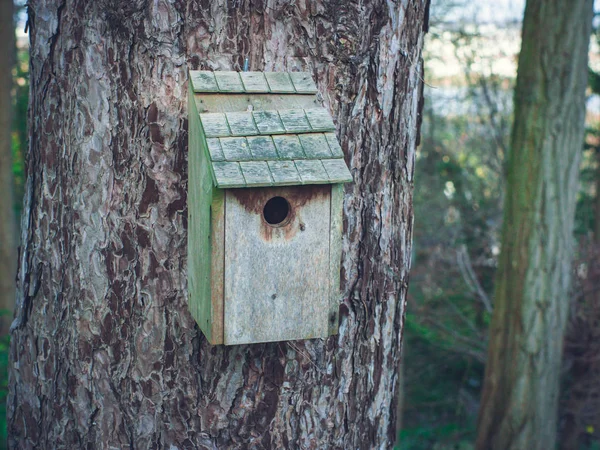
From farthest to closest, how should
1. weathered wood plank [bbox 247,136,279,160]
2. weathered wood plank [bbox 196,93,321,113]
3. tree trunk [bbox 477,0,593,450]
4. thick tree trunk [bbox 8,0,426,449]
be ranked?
tree trunk [bbox 477,0,593,450]
thick tree trunk [bbox 8,0,426,449]
weathered wood plank [bbox 196,93,321,113]
weathered wood plank [bbox 247,136,279,160]

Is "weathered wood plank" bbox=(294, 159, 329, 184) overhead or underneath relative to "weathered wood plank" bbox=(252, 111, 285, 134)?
underneath

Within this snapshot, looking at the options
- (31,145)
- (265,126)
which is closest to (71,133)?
(31,145)

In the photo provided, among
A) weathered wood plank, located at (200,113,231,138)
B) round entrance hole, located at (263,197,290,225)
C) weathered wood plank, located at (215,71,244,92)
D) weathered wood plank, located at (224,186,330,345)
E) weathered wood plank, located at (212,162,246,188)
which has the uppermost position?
weathered wood plank, located at (215,71,244,92)

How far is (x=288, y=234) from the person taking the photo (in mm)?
1900

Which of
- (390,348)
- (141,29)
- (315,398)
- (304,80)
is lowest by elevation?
(315,398)

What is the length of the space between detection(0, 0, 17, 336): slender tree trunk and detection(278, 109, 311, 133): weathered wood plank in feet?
23.4

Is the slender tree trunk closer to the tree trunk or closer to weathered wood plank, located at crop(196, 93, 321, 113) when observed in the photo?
the tree trunk

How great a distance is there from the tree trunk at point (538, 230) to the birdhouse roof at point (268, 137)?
12.1 ft

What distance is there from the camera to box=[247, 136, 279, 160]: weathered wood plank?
186cm

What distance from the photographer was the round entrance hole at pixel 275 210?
195 cm

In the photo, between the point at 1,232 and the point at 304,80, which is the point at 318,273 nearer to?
the point at 304,80

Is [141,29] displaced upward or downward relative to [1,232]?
upward

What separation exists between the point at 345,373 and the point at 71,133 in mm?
1259

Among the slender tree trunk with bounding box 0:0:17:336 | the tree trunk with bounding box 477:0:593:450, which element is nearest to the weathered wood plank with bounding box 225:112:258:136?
the tree trunk with bounding box 477:0:593:450
